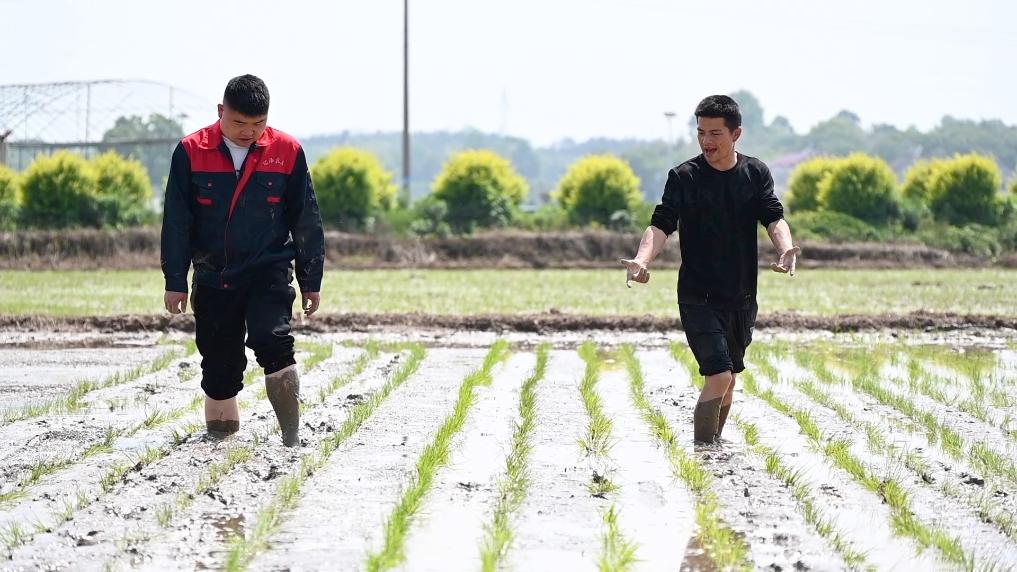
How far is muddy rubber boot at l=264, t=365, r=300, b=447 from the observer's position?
6516 mm

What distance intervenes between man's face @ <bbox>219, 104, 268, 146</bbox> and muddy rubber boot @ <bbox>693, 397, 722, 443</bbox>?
2398 millimetres

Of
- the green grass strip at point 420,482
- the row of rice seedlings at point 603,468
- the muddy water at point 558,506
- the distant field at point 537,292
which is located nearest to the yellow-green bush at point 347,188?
the distant field at point 537,292

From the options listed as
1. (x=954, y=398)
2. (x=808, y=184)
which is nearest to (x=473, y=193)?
(x=808, y=184)

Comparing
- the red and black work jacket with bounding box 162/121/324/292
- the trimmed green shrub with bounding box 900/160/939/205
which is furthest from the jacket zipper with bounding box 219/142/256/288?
the trimmed green shrub with bounding box 900/160/939/205

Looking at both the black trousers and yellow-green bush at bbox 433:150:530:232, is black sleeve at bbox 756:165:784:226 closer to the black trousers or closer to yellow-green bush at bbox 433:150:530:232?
the black trousers

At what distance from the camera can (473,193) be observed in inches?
1438

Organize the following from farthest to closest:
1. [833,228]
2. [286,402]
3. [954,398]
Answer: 1. [833,228]
2. [954,398]
3. [286,402]

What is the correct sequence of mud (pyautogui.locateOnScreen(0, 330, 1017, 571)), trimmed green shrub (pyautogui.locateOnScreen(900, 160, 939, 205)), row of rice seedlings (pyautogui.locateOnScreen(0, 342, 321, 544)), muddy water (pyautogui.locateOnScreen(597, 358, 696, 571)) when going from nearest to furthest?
mud (pyautogui.locateOnScreen(0, 330, 1017, 571)) → muddy water (pyautogui.locateOnScreen(597, 358, 696, 571)) → row of rice seedlings (pyautogui.locateOnScreen(0, 342, 321, 544)) → trimmed green shrub (pyautogui.locateOnScreen(900, 160, 939, 205))

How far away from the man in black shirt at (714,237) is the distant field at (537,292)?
9349 millimetres

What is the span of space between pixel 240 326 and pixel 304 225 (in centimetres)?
59

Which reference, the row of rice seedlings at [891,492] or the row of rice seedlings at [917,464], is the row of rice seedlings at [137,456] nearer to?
the row of rice seedlings at [891,492]

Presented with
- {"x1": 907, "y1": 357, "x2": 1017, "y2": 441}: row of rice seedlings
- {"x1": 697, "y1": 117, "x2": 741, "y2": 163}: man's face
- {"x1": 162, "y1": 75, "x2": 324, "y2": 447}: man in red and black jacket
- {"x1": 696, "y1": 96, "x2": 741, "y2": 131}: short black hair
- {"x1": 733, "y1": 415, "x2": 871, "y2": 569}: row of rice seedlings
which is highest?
{"x1": 696, "y1": 96, "x2": 741, "y2": 131}: short black hair

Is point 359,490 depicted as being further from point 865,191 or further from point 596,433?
point 865,191

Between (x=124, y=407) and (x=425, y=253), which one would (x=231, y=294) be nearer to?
(x=124, y=407)
